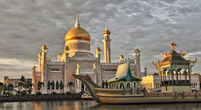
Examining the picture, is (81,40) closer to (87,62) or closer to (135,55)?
(87,62)

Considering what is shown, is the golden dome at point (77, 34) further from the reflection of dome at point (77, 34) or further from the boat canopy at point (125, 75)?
the boat canopy at point (125, 75)

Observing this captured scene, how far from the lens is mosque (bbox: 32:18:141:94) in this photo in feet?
177

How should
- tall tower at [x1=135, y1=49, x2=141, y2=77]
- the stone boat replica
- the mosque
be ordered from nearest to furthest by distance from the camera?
the stone boat replica
the mosque
tall tower at [x1=135, y1=49, x2=141, y2=77]

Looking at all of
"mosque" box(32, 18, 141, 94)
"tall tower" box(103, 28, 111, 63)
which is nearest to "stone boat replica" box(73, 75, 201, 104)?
"mosque" box(32, 18, 141, 94)

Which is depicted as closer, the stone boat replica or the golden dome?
the stone boat replica

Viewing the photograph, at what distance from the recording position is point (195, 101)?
30.5 meters

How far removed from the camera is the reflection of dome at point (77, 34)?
62.3 m

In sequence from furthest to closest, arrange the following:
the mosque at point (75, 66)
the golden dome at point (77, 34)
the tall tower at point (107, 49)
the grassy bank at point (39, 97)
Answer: the tall tower at point (107, 49) < the golden dome at point (77, 34) < the mosque at point (75, 66) < the grassy bank at point (39, 97)

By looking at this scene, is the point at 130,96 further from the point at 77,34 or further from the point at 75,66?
the point at 77,34

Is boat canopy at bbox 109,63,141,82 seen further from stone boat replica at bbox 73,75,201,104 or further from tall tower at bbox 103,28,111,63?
tall tower at bbox 103,28,111,63

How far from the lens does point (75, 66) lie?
57.1 m

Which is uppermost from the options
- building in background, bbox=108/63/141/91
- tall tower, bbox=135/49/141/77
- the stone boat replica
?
tall tower, bbox=135/49/141/77

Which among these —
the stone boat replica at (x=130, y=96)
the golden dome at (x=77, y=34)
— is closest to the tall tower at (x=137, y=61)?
the golden dome at (x=77, y=34)

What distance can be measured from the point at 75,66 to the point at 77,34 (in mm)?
9907
